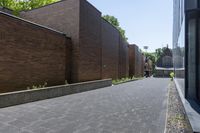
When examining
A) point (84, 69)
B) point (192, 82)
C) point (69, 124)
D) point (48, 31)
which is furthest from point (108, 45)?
point (69, 124)

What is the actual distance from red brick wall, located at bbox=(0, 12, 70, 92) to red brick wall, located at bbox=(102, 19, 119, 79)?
275 inches

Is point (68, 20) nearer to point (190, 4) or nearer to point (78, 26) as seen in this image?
point (78, 26)

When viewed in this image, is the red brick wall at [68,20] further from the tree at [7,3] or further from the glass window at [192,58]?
the tree at [7,3]

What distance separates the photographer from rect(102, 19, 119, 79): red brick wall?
1922cm

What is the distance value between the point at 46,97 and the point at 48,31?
158 inches

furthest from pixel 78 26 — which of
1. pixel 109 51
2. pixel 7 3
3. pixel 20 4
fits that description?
pixel 20 4

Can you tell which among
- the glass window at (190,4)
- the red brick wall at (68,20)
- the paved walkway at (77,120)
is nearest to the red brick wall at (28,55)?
the red brick wall at (68,20)

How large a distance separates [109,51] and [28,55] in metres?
12.2

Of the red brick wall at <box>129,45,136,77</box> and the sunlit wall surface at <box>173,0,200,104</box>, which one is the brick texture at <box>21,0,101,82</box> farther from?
the red brick wall at <box>129,45,136,77</box>

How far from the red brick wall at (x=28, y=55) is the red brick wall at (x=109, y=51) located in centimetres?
700

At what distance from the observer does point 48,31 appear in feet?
37.2

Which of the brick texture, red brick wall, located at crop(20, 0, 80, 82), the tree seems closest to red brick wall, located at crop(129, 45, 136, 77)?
the brick texture

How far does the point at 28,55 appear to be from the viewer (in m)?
9.70

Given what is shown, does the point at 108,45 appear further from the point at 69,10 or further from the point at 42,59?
the point at 42,59
